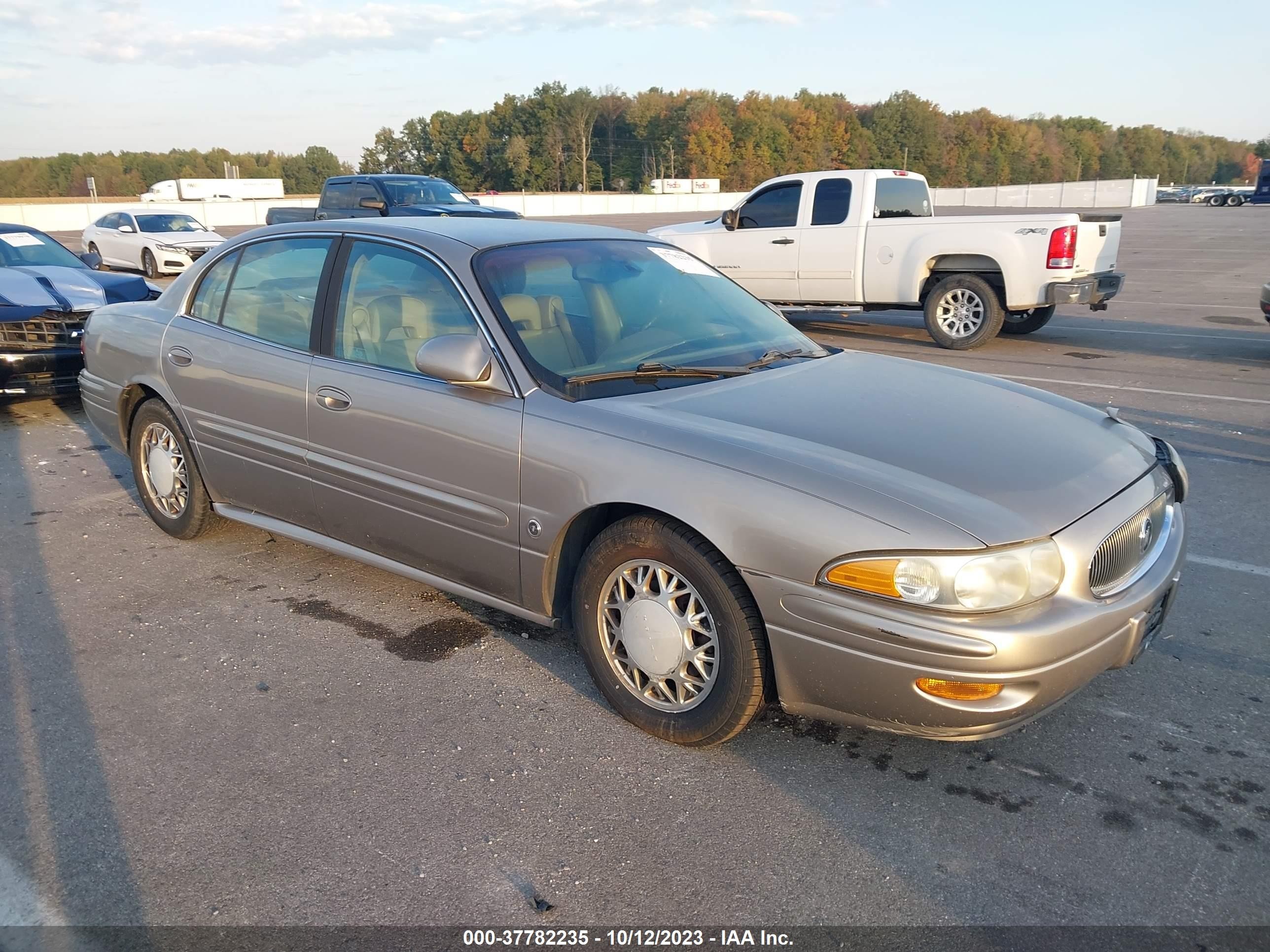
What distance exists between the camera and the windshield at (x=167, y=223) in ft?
65.9

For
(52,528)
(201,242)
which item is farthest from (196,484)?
(201,242)

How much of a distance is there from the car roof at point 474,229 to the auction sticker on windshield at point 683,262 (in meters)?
0.09

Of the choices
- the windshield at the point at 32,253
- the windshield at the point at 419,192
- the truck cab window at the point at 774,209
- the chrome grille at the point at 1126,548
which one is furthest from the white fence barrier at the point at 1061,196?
the chrome grille at the point at 1126,548

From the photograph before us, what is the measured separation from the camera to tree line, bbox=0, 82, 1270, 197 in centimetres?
10006

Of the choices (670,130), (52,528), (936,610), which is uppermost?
(670,130)

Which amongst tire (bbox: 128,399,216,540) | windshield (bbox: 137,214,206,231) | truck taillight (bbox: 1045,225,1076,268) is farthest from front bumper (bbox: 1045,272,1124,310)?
windshield (bbox: 137,214,206,231)

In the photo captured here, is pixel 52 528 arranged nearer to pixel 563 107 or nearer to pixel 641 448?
pixel 641 448

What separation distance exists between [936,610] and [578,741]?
125 centimetres

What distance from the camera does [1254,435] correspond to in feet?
23.3

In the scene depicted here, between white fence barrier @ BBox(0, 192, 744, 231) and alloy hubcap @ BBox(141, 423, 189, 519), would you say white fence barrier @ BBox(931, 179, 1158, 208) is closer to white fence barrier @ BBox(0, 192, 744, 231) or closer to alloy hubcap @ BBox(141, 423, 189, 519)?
white fence barrier @ BBox(0, 192, 744, 231)

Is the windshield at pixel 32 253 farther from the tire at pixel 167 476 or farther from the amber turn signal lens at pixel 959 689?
the amber turn signal lens at pixel 959 689

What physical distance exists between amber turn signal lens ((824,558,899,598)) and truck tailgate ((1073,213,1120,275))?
8.96 metres

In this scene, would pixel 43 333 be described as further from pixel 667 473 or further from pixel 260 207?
pixel 260 207

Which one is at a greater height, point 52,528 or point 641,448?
point 641,448
